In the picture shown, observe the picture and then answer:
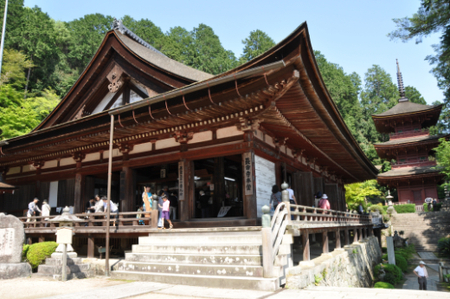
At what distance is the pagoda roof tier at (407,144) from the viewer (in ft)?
131

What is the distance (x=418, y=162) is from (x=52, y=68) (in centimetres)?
4863

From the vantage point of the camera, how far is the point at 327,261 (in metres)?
9.61

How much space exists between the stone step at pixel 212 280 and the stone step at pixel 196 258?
473 millimetres

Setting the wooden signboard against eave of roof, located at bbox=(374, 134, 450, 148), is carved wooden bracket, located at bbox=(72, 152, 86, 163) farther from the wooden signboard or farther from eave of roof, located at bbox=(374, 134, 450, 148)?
eave of roof, located at bbox=(374, 134, 450, 148)

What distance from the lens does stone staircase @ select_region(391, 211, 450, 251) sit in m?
30.3

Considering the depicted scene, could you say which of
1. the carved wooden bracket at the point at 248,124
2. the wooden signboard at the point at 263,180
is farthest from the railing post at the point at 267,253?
the carved wooden bracket at the point at 248,124

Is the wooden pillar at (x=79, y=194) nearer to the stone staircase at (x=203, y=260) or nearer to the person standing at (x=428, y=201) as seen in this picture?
the stone staircase at (x=203, y=260)

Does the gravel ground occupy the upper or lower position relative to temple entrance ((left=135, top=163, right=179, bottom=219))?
lower

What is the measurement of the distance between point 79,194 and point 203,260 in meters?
9.04

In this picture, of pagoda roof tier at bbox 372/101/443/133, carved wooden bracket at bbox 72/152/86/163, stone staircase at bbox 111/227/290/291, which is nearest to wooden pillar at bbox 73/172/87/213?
carved wooden bracket at bbox 72/152/86/163

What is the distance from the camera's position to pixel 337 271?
1074 centimetres

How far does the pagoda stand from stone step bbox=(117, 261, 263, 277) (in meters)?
39.2

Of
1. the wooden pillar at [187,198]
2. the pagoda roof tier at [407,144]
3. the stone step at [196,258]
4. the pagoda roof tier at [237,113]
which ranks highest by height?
the pagoda roof tier at [407,144]

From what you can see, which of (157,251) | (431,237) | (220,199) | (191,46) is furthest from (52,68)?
(431,237)
